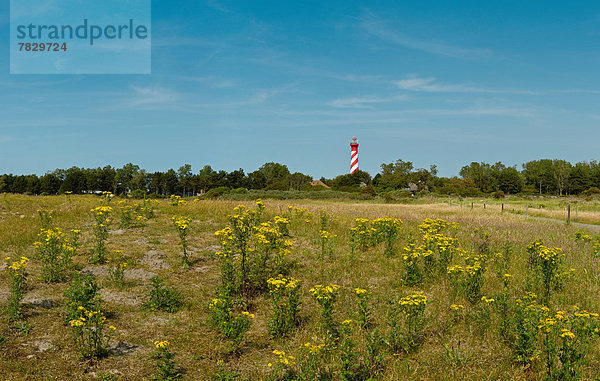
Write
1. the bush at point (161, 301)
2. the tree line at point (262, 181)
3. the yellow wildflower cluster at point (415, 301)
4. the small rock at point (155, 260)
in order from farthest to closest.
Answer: the tree line at point (262, 181) → the small rock at point (155, 260) → the bush at point (161, 301) → the yellow wildflower cluster at point (415, 301)

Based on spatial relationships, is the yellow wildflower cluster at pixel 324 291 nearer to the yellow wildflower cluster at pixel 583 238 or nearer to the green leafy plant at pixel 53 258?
the green leafy plant at pixel 53 258

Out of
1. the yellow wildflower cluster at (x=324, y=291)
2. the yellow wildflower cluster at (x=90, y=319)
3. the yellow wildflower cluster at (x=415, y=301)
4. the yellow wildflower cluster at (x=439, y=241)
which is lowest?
the yellow wildflower cluster at (x=90, y=319)

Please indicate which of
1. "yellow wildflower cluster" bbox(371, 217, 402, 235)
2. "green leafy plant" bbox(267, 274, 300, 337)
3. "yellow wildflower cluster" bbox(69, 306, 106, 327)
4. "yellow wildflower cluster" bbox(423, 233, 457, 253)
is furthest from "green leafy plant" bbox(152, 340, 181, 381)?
"yellow wildflower cluster" bbox(371, 217, 402, 235)

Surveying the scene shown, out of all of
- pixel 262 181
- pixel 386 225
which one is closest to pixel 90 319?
pixel 386 225

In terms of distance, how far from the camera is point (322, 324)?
230 inches

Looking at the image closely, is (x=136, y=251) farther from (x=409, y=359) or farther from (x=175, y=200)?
(x=409, y=359)

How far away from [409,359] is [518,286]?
4292 millimetres

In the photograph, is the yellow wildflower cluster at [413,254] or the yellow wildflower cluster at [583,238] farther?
the yellow wildflower cluster at [583,238]

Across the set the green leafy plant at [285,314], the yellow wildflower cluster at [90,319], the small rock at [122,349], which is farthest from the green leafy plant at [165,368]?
the green leafy plant at [285,314]

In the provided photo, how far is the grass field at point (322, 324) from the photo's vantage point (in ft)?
15.2

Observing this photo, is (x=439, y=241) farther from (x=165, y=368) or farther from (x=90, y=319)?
Answer: (x=90, y=319)

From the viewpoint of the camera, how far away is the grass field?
462cm

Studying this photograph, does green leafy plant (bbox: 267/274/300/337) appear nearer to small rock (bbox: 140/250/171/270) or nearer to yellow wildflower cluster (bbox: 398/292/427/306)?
yellow wildflower cluster (bbox: 398/292/427/306)

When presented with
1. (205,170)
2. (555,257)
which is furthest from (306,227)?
(205,170)
